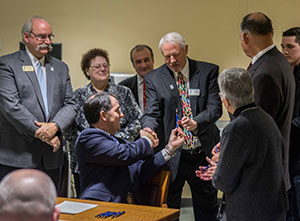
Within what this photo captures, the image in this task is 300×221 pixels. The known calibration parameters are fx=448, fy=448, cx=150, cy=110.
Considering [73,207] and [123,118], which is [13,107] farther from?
[73,207]

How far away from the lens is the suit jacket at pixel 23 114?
346 centimetres

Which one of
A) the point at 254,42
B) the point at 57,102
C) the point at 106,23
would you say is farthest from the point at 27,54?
the point at 106,23

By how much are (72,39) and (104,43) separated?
1.48 feet

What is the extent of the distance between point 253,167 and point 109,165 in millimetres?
909

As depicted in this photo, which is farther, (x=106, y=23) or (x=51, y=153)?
(x=106, y=23)

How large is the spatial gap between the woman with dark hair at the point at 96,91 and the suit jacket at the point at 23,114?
0.35 meters

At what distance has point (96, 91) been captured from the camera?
163 inches

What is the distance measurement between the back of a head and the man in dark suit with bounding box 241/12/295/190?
1949 mm

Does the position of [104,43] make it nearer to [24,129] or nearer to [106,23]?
[106,23]

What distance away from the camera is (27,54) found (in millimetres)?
3697

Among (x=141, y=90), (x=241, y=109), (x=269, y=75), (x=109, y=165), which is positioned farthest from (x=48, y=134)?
(x=269, y=75)

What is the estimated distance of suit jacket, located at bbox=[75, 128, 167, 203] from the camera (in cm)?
278

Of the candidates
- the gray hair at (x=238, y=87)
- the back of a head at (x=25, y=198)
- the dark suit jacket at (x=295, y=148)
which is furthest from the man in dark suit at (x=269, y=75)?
the back of a head at (x=25, y=198)

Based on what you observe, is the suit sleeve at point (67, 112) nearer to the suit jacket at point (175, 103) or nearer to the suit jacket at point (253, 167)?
the suit jacket at point (175, 103)
